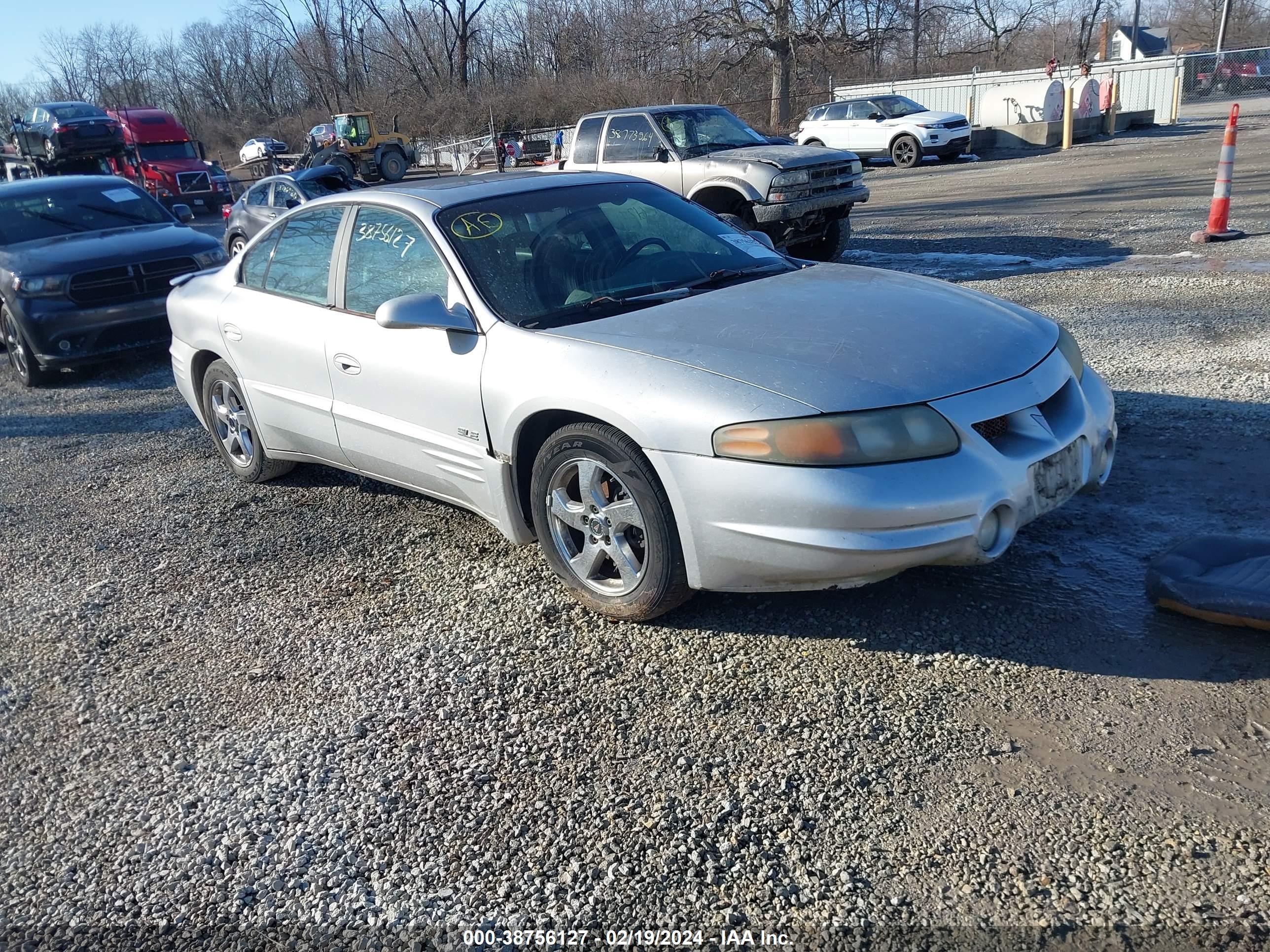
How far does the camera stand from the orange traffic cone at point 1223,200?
955 centimetres

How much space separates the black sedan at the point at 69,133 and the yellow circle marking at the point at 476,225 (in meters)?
27.7

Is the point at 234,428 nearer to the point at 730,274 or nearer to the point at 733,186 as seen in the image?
the point at 730,274

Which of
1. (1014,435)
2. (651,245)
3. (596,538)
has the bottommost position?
(596,538)

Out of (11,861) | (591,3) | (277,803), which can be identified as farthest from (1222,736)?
(591,3)

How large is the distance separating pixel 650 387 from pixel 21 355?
7.64 m

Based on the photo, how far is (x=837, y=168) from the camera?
10.9 metres

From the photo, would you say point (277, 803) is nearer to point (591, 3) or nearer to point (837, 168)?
point (837, 168)

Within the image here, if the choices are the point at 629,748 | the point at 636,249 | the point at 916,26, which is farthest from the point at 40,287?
the point at 916,26

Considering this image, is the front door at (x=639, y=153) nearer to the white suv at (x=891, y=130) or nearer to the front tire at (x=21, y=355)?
the front tire at (x=21, y=355)

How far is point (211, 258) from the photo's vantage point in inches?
363

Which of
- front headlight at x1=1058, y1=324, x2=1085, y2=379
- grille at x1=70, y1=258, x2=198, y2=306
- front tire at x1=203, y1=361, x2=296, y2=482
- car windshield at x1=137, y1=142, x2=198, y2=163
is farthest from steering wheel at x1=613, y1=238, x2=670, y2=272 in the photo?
car windshield at x1=137, y1=142, x2=198, y2=163

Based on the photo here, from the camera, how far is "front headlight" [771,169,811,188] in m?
10.3

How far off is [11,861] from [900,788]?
2.40 meters

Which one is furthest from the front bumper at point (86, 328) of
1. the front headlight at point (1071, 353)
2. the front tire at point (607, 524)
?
the front headlight at point (1071, 353)
